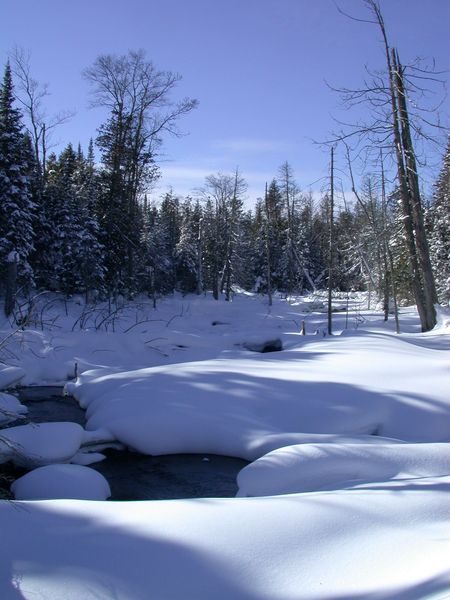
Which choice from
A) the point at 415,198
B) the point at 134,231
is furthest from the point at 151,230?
the point at 415,198

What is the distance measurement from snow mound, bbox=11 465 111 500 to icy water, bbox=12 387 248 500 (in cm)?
32

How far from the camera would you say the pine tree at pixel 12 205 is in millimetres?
20344

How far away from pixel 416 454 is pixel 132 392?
536 cm

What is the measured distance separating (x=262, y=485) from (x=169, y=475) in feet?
6.66

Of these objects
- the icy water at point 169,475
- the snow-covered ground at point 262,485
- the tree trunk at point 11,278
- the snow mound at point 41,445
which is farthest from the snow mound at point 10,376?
the tree trunk at point 11,278

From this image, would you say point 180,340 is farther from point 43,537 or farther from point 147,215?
point 147,215

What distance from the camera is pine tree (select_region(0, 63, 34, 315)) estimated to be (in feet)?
66.7

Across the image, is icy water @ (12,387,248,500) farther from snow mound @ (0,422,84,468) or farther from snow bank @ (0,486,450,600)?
snow bank @ (0,486,450,600)

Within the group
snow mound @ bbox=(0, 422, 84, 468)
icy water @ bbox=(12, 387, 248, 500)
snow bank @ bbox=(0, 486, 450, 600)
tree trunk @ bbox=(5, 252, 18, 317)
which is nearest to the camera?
snow bank @ bbox=(0, 486, 450, 600)

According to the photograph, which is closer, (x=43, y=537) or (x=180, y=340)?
(x=43, y=537)

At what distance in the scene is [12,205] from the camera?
2061 centimetres

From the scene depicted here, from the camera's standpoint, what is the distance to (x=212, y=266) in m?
42.3

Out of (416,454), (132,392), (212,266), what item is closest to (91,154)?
(212,266)

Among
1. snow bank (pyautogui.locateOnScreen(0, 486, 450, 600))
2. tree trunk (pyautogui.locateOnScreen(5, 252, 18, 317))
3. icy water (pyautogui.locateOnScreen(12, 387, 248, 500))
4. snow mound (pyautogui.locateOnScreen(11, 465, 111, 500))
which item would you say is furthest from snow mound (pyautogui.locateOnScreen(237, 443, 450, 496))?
tree trunk (pyautogui.locateOnScreen(5, 252, 18, 317))
